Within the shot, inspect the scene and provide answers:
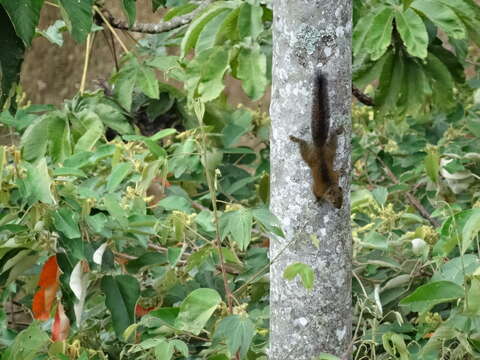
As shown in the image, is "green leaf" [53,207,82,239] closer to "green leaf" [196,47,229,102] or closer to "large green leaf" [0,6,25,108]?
"large green leaf" [0,6,25,108]

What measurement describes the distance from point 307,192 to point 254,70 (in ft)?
2.81

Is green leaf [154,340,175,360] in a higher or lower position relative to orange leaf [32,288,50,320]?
higher

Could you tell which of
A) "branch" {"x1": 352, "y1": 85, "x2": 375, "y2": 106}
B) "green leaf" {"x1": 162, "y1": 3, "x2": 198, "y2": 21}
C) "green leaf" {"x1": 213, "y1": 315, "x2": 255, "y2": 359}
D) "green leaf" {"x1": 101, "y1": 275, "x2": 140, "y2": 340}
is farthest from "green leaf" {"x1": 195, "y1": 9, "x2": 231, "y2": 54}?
"green leaf" {"x1": 213, "y1": 315, "x2": 255, "y2": 359}

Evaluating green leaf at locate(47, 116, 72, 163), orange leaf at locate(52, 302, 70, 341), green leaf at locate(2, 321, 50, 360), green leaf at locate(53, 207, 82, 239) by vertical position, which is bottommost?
orange leaf at locate(52, 302, 70, 341)

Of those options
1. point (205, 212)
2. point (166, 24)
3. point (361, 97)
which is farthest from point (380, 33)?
point (205, 212)

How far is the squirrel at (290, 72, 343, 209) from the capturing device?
1.67m

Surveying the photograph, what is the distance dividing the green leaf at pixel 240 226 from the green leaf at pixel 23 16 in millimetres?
506

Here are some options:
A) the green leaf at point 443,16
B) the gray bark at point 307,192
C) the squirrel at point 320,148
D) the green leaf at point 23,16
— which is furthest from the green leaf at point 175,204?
the green leaf at point 443,16

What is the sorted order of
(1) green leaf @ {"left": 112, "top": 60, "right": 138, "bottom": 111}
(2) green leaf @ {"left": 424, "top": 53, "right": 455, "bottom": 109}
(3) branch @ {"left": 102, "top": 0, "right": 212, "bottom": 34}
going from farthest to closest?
(1) green leaf @ {"left": 112, "top": 60, "right": 138, "bottom": 111} < (2) green leaf @ {"left": 424, "top": 53, "right": 455, "bottom": 109} < (3) branch @ {"left": 102, "top": 0, "right": 212, "bottom": 34}

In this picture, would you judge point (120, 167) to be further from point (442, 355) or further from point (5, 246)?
point (442, 355)

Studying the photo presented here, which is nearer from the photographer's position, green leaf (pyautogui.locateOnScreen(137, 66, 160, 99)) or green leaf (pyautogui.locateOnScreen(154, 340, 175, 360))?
green leaf (pyautogui.locateOnScreen(154, 340, 175, 360))

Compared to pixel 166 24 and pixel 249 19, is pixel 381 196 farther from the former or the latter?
pixel 166 24

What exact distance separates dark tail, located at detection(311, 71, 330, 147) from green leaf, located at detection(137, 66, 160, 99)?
129 centimetres

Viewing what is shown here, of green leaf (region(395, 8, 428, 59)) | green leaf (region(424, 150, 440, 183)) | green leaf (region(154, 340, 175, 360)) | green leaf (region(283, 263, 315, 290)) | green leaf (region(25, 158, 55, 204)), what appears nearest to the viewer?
green leaf (region(283, 263, 315, 290))
